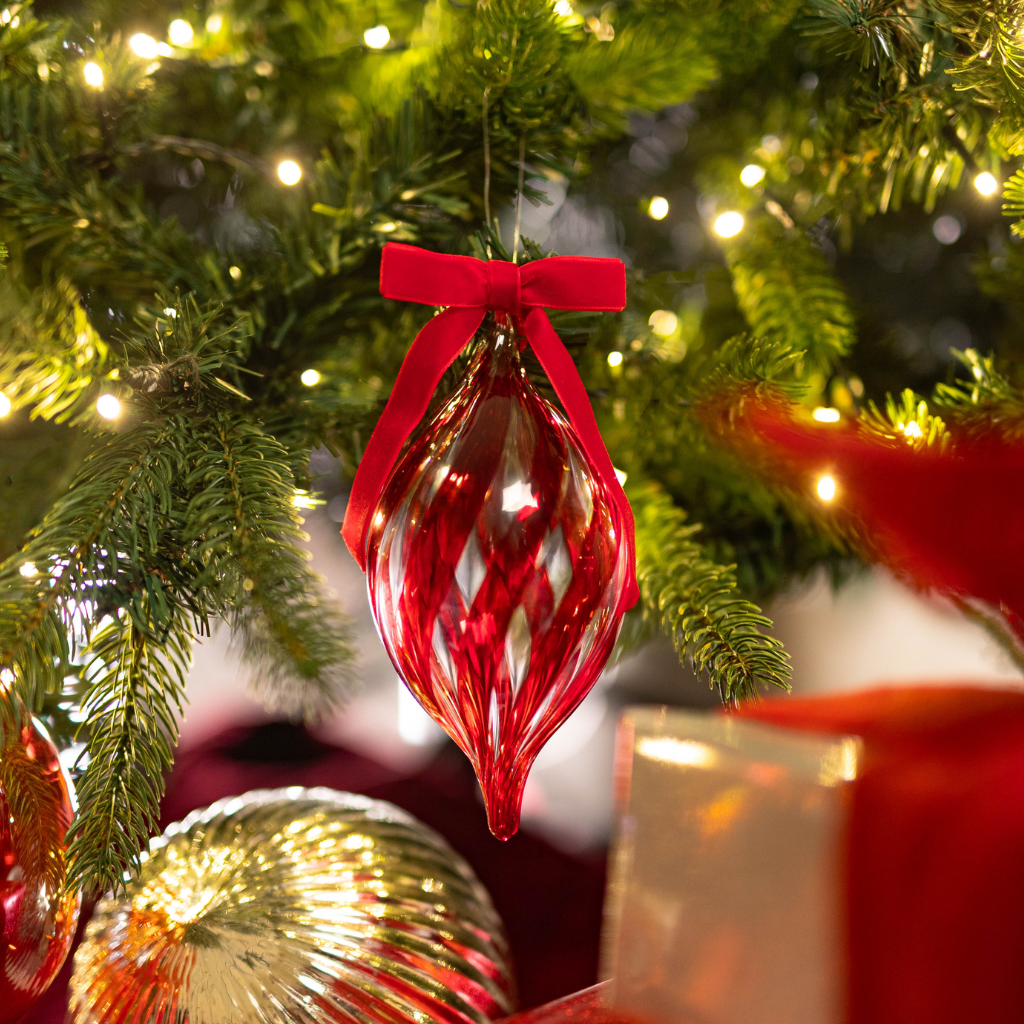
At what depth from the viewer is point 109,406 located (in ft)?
1.25

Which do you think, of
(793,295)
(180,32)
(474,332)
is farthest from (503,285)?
(180,32)

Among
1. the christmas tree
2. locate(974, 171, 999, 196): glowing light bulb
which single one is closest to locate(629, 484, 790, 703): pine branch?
the christmas tree

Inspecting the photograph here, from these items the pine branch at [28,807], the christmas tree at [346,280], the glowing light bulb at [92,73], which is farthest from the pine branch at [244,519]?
the glowing light bulb at [92,73]

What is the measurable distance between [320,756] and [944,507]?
0.73m

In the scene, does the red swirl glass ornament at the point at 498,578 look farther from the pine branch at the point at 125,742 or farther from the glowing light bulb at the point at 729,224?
the glowing light bulb at the point at 729,224

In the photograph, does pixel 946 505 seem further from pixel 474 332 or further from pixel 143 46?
pixel 143 46

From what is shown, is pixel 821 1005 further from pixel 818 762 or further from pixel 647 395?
pixel 647 395

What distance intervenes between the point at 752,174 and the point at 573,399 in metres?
0.29

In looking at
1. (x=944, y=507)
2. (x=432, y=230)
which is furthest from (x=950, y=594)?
(x=432, y=230)

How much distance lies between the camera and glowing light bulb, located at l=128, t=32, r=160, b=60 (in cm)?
48

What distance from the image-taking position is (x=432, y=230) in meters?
0.45

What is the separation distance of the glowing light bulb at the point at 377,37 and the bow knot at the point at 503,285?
0.30m

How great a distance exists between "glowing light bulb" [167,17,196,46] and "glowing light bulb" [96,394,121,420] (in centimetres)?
32

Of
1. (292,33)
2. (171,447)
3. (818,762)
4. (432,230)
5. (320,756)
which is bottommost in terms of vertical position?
(320,756)
